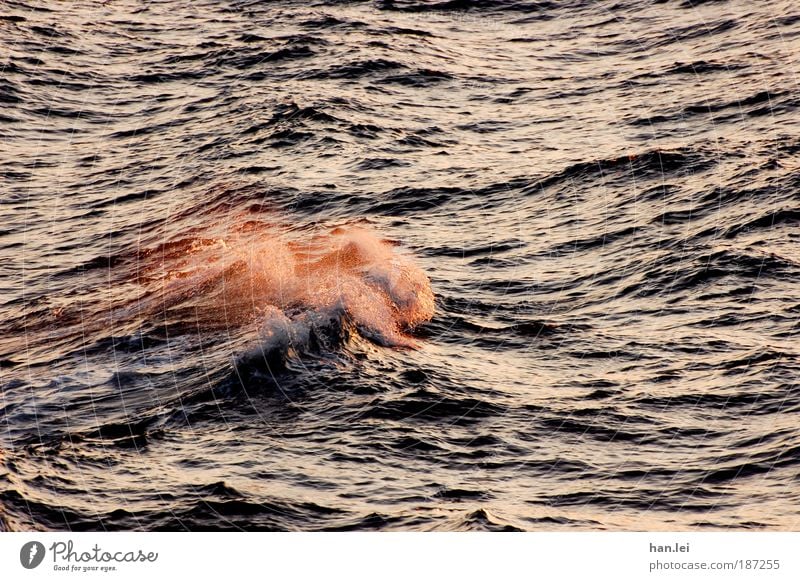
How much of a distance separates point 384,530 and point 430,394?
3.44 metres

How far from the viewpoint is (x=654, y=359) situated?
1508cm

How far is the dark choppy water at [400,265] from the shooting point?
12.4 meters

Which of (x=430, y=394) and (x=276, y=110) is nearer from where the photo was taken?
(x=430, y=394)

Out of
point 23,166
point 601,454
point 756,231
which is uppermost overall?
point 23,166

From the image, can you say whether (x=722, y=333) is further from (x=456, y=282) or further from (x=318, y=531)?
(x=318, y=531)

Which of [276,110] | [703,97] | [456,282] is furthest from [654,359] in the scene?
[276,110]
